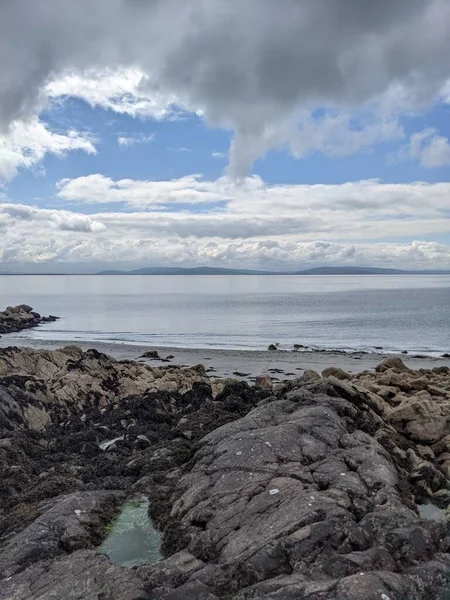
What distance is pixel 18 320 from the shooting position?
8019cm

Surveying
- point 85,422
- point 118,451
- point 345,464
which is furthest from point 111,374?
point 345,464

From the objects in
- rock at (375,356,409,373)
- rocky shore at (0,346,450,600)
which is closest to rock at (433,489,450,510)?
rocky shore at (0,346,450,600)

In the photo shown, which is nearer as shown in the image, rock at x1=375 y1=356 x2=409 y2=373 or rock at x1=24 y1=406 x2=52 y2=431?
rock at x1=24 y1=406 x2=52 y2=431

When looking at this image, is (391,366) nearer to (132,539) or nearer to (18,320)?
(132,539)

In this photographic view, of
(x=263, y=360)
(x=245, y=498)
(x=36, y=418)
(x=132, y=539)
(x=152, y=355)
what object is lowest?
(x=152, y=355)

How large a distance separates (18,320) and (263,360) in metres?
51.9

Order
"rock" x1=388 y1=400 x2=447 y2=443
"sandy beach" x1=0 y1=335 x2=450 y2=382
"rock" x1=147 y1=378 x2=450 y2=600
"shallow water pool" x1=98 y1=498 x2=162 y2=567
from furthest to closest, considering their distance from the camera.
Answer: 1. "sandy beach" x1=0 y1=335 x2=450 y2=382
2. "rock" x1=388 y1=400 x2=447 y2=443
3. "shallow water pool" x1=98 y1=498 x2=162 y2=567
4. "rock" x1=147 y1=378 x2=450 y2=600

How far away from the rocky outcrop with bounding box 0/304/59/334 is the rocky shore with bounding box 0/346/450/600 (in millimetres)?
56875

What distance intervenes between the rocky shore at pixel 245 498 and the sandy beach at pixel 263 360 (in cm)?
1618

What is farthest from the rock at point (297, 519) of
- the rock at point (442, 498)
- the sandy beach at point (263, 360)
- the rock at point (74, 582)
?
the sandy beach at point (263, 360)

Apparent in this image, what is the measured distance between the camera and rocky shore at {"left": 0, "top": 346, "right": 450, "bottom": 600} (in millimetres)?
8109

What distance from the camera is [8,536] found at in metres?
10.3

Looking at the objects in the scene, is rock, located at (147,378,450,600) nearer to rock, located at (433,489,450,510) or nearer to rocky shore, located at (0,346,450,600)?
rocky shore, located at (0,346,450,600)

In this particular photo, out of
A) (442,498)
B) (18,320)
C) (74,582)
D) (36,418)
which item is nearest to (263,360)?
(36,418)
